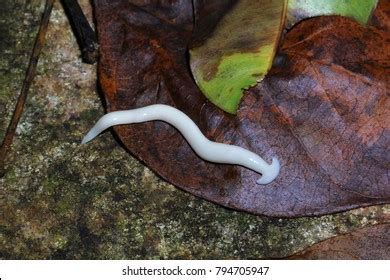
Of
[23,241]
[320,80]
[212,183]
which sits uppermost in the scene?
[320,80]

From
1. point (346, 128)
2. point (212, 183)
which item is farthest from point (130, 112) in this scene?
point (346, 128)

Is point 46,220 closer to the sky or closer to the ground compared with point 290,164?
closer to the ground

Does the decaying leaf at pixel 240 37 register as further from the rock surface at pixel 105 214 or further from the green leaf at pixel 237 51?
the rock surface at pixel 105 214

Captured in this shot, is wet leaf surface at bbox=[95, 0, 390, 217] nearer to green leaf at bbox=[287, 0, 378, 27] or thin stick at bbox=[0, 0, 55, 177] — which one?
green leaf at bbox=[287, 0, 378, 27]

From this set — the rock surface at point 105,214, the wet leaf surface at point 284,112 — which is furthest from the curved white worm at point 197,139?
the rock surface at point 105,214

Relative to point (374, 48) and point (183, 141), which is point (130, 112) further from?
point (374, 48)
